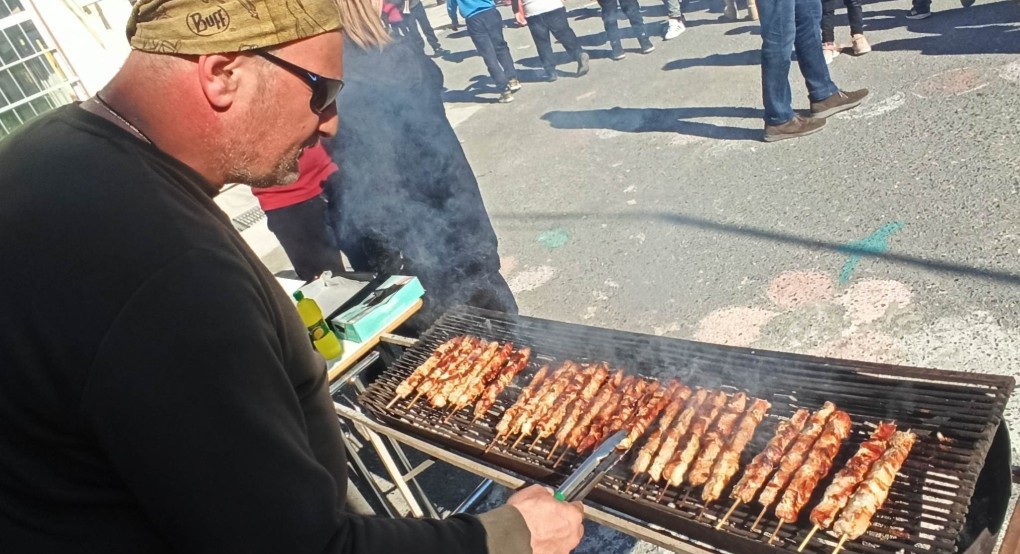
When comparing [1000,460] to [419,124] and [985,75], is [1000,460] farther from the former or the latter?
[985,75]

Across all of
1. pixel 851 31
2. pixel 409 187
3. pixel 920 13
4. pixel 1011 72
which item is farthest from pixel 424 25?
pixel 409 187

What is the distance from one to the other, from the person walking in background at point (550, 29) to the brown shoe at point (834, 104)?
541 centimetres

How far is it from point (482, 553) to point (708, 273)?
13.5 feet

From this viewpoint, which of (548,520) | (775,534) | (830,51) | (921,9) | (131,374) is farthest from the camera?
(921,9)

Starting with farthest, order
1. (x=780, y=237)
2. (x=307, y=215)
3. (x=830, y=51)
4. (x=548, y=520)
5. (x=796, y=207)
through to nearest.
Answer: (x=830, y=51)
(x=796, y=207)
(x=780, y=237)
(x=307, y=215)
(x=548, y=520)

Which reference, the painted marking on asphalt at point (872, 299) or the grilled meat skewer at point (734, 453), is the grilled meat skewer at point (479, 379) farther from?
the painted marking on asphalt at point (872, 299)

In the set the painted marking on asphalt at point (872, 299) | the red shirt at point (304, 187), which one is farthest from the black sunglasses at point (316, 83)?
the painted marking on asphalt at point (872, 299)

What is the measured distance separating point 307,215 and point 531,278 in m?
2.41

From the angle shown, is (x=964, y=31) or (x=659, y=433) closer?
(x=659, y=433)

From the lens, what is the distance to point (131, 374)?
1222 millimetres

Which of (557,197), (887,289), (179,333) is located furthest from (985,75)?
(179,333)

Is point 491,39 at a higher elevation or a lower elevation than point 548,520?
higher

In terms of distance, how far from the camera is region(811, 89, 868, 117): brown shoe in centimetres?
700

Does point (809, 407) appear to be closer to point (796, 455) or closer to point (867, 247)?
point (796, 455)
